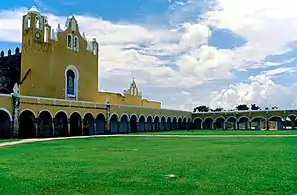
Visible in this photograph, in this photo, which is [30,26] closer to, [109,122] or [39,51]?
[39,51]

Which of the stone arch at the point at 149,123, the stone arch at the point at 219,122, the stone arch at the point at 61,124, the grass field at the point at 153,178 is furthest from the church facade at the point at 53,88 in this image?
the grass field at the point at 153,178

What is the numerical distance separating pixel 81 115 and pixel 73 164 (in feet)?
96.1

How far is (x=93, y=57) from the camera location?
4562cm

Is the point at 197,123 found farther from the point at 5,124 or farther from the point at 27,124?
the point at 5,124

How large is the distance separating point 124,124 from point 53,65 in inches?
499

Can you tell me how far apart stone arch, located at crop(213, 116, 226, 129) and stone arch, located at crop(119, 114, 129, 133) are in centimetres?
2087

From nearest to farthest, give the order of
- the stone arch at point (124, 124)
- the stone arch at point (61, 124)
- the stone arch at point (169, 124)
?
the stone arch at point (61, 124) → the stone arch at point (124, 124) → the stone arch at point (169, 124)

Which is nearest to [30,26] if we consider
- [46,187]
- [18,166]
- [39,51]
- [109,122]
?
[39,51]

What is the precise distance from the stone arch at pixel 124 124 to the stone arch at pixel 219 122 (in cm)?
2087

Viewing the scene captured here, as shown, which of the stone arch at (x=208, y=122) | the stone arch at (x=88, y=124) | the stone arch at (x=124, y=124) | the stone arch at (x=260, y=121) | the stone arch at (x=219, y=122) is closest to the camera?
the stone arch at (x=88, y=124)

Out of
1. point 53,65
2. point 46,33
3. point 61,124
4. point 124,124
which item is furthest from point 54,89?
point 124,124

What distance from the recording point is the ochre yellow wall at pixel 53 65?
124 feet

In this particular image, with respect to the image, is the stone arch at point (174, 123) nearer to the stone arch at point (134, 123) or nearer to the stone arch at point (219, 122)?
the stone arch at point (219, 122)

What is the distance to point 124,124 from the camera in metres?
48.1
